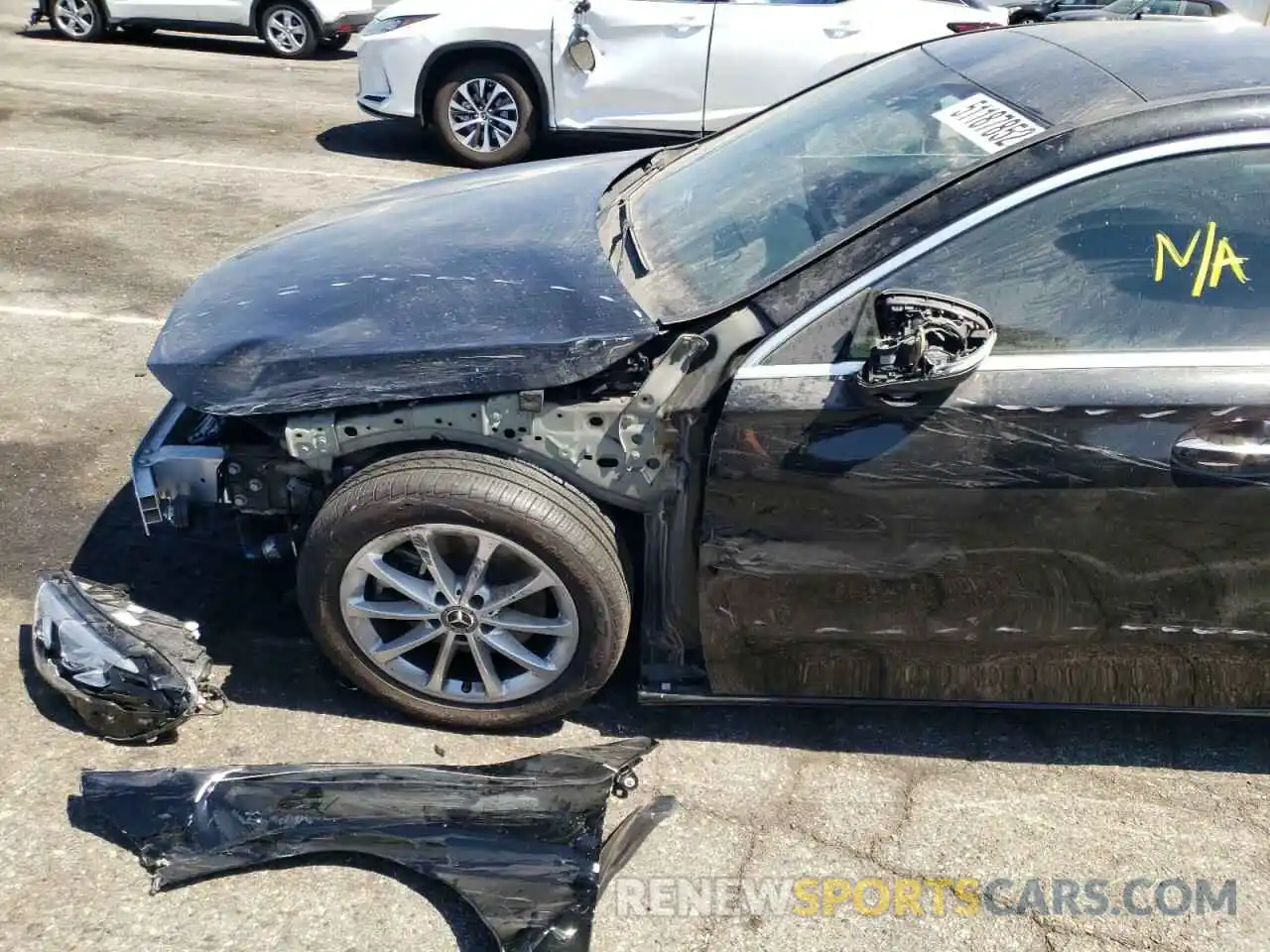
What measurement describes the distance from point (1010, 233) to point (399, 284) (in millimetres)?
1603

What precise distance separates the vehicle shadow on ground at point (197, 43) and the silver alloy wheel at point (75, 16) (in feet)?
0.61

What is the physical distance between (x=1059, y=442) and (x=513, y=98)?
7.07m

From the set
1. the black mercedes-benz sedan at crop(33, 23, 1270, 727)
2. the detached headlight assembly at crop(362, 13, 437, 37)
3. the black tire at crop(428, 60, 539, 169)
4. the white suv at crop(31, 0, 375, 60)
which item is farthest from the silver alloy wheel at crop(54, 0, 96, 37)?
the black mercedes-benz sedan at crop(33, 23, 1270, 727)

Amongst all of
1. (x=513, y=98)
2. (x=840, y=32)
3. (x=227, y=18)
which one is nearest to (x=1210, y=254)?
(x=840, y=32)

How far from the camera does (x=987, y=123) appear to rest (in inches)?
117

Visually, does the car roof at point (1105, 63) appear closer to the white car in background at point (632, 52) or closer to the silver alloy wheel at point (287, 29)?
the white car in background at point (632, 52)

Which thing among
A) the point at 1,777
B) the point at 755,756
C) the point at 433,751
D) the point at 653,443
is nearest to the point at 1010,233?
the point at 653,443

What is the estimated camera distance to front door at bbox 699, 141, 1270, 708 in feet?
8.84

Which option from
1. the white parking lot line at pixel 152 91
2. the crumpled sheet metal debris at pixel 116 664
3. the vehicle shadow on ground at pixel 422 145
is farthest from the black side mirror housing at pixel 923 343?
the white parking lot line at pixel 152 91

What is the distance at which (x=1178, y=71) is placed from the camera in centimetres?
295

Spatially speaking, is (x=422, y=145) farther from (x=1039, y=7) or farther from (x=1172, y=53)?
(x=1172, y=53)

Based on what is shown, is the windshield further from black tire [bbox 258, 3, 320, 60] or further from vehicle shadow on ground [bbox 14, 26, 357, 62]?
vehicle shadow on ground [bbox 14, 26, 357, 62]

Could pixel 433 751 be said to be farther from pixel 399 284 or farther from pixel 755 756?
pixel 399 284

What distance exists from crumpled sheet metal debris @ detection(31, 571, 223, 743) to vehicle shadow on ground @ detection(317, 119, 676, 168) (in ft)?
21.4
